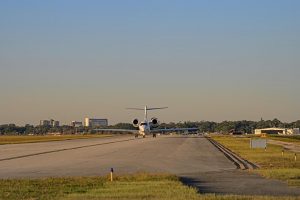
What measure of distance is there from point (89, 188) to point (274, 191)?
6747 millimetres

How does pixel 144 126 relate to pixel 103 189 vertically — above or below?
above

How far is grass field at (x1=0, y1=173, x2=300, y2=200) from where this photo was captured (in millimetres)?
18703

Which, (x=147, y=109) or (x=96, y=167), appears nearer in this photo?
(x=96, y=167)

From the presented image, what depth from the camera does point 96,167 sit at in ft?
114

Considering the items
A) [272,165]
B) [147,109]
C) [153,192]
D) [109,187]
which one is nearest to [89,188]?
[109,187]

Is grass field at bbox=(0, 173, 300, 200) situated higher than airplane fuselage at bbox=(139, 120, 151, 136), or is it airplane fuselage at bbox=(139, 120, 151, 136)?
airplane fuselage at bbox=(139, 120, 151, 136)

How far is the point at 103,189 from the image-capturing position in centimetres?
2123

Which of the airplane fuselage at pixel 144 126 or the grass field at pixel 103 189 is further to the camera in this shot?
the airplane fuselage at pixel 144 126

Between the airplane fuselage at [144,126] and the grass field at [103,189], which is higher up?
the airplane fuselage at [144,126]

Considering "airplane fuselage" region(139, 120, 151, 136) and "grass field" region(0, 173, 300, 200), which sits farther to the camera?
"airplane fuselage" region(139, 120, 151, 136)

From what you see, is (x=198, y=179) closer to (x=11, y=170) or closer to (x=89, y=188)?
(x=89, y=188)

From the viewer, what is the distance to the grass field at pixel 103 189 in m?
18.7

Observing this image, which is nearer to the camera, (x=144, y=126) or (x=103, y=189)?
(x=103, y=189)

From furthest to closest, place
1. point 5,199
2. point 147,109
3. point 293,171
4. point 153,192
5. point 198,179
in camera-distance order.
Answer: point 147,109 → point 293,171 → point 198,179 → point 153,192 → point 5,199
